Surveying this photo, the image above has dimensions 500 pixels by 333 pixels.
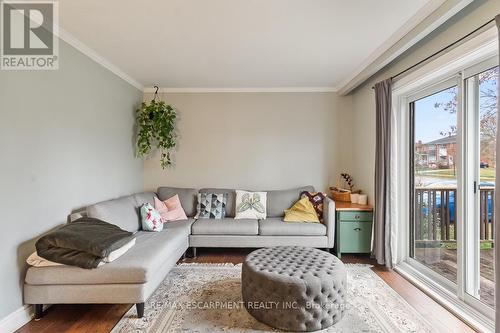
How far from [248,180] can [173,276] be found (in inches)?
73.4

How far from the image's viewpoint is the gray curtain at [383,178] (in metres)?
2.91

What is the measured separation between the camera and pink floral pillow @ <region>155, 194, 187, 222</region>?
11.5 feet

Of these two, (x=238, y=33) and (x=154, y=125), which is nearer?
(x=238, y=33)

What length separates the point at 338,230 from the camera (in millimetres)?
3326

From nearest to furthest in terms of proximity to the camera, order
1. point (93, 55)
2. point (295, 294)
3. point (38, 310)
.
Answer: point (295, 294)
point (38, 310)
point (93, 55)

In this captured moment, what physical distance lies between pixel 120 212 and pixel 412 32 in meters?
3.43

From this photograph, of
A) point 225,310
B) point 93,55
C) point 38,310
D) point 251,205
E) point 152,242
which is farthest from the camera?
point 251,205

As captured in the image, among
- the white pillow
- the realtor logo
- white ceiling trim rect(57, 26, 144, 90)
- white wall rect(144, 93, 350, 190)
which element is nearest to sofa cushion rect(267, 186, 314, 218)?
the white pillow

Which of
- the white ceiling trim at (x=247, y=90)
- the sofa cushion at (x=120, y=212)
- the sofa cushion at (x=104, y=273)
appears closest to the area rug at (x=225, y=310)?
the sofa cushion at (x=104, y=273)

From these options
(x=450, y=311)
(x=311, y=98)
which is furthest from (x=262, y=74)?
(x=450, y=311)

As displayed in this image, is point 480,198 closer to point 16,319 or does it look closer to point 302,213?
point 302,213

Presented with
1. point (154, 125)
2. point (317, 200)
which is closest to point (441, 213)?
point (317, 200)

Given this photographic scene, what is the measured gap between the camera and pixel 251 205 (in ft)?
12.1

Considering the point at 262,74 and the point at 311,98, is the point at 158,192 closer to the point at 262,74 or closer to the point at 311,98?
the point at 262,74
